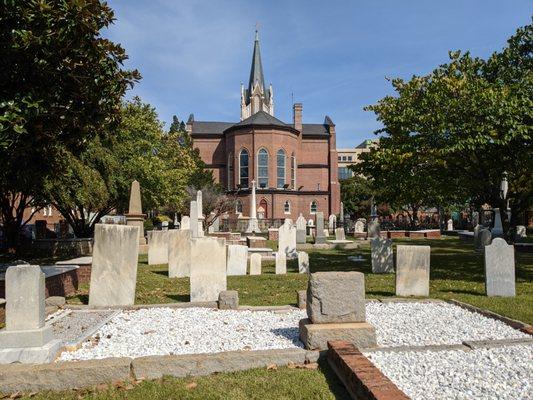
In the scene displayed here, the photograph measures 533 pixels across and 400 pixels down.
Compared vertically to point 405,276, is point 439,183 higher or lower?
higher

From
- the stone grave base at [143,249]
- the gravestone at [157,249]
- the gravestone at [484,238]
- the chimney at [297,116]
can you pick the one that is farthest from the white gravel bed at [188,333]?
the chimney at [297,116]

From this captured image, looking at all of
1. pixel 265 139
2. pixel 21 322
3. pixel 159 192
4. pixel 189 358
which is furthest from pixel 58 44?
pixel 265 139

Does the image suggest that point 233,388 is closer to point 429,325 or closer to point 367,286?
point 429,325

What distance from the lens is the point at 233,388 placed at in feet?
14.6

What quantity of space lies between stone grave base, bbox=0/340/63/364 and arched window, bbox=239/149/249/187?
51.5 m

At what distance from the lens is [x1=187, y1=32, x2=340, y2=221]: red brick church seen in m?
55.8

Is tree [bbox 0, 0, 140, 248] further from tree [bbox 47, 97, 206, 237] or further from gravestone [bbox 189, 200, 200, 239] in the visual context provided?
gravestone [bbox 189, 200, 200, 239]

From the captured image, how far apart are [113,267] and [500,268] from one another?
300 inches

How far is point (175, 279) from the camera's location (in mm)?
12438

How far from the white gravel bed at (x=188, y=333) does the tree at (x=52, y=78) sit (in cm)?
334

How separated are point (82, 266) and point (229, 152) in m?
47.7

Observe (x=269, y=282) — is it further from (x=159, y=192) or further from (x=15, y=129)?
(x=159, y=192)

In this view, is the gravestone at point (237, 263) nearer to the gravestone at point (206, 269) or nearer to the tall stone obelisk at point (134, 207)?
the gravestone at point (206, 269)

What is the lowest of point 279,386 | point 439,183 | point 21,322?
point 279,386
